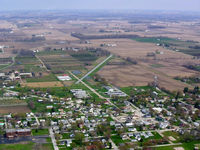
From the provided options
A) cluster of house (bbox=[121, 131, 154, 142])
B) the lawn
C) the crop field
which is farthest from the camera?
the crop field

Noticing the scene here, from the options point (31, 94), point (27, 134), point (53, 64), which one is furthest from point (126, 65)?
point (27, 134)

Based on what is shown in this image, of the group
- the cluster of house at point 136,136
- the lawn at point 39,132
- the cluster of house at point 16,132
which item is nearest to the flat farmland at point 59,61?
the lawn at point 39,132

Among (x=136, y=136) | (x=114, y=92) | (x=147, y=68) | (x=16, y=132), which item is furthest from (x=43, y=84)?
(x=147, y=68)

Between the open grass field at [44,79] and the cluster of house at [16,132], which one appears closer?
the cluster of house at [16,132]

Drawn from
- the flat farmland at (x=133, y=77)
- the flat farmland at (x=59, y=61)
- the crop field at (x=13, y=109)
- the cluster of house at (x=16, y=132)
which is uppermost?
the flat farmland at (x=59, y=61)

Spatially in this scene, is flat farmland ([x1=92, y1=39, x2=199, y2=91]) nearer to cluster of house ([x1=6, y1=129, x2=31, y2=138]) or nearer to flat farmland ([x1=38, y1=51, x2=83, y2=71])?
flat farmland ([x1=38, y1=51, x2=83, y2=71])

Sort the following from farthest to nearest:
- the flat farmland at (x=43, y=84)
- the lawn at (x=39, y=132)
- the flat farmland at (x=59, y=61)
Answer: the flat farmland at (x=59, y=61) < the flat farmland at (x=43, y=84) < the lawn at (x=39, y=132)

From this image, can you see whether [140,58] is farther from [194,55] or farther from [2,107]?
[2,107]

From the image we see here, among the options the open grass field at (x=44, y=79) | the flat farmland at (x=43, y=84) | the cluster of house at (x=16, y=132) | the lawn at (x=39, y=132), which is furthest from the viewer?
the open grass field at (x=44, y=79)

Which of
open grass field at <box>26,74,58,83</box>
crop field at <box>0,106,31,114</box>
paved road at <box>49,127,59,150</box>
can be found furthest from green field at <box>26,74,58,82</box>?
paved road at <box>49,127,59,150</box>

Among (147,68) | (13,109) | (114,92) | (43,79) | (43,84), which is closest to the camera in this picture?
(13,109)

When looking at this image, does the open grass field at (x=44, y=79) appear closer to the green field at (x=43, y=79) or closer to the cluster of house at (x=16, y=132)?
the green field at (x=43, y=79)

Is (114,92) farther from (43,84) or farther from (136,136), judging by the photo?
(136,136)
